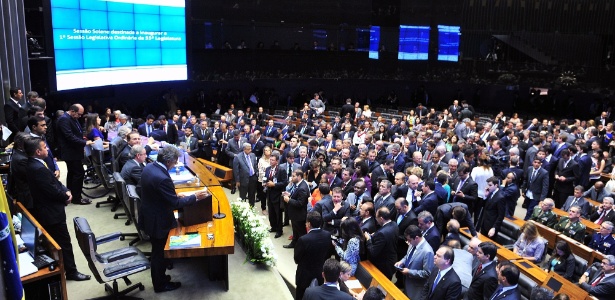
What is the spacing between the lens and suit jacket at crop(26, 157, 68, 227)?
4832mm

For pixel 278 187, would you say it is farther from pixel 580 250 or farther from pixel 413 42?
pixel 413 42

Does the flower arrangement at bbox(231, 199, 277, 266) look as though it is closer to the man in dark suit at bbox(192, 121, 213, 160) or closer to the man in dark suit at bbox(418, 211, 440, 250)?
the man in dark suit at bbox(418, 211, 440, 250)

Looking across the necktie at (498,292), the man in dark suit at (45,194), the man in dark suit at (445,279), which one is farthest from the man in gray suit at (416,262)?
the man in dark suit at (45,194)

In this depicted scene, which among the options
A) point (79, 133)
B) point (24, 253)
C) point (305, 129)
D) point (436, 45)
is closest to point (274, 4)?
point (436, 45)

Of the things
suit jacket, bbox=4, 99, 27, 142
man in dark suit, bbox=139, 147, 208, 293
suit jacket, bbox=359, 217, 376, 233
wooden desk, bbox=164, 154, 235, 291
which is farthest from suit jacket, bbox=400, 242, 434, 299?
suit jacket, bbox=4, 99, 27, 142

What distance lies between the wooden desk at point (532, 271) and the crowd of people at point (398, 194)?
0.39m

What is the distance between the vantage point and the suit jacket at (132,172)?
638cm

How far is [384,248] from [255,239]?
5.16 feet

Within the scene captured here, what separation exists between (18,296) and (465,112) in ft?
49.9

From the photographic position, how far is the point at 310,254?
17.7ft

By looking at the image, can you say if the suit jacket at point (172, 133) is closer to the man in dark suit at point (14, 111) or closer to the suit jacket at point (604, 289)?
the man in dark suit at point (14, 111)

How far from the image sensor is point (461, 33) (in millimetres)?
22125

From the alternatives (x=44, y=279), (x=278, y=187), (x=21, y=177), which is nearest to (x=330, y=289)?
(x=44, y=279)

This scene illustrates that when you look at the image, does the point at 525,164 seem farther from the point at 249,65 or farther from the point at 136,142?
the point at 249,65
